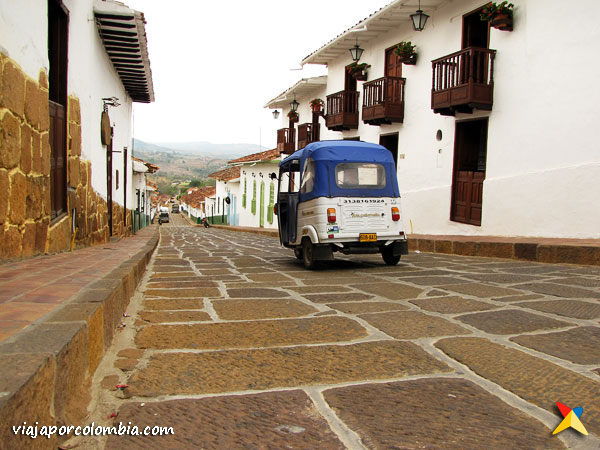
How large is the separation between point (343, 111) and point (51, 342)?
1684 centimetres

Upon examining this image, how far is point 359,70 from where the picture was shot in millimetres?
17172

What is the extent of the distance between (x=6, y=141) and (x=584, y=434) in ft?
16.1

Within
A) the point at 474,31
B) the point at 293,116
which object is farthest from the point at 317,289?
the point at 293,116

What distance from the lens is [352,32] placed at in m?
16.3

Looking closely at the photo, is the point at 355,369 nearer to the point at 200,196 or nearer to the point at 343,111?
the point at 343,111

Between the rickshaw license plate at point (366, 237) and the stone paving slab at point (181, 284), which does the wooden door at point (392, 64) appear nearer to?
the rickshaw license plate at point (366, 237)

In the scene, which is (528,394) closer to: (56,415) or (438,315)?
(438,315)

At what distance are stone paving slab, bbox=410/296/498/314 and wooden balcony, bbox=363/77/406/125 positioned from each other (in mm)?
11337

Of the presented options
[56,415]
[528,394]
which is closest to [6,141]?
[56,415]

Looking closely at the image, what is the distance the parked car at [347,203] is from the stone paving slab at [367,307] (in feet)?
9.11

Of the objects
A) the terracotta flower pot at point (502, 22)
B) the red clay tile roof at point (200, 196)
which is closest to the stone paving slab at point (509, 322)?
the terracotta flower pot at point (502, 22)

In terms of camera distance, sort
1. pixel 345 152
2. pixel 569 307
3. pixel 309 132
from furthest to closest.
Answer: pixel 309 132
pixel 345 152
pixel 569 307

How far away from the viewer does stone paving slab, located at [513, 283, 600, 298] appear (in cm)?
462

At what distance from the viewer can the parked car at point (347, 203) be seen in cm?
721
